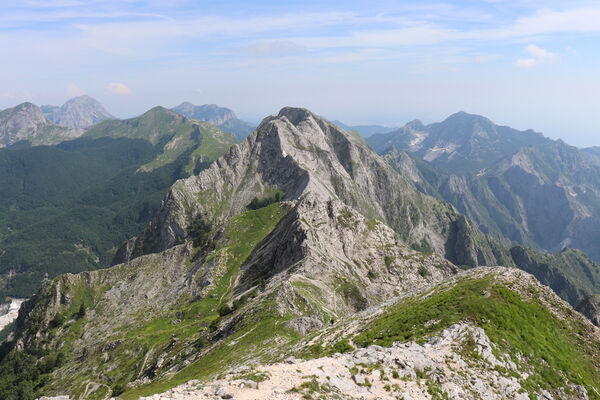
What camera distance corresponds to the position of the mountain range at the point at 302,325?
33.3m

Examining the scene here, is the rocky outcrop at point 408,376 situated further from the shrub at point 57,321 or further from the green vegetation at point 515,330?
the shrub at point 57,321

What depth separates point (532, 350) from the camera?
127 feet

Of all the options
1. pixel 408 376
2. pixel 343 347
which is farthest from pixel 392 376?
pixel 343 347

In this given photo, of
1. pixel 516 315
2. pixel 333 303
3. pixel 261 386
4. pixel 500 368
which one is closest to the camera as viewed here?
pixel 261 386

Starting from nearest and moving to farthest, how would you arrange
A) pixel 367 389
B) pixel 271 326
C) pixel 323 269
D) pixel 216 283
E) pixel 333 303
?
pixel 367 389
pixel 271 326
pixel 333 303
pixel 323 269
pixel 216 283

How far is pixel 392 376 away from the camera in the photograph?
31.7 meters

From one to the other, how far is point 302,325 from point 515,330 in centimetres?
4331

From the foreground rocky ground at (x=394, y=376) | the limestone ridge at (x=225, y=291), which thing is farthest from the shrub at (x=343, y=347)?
the limestone ridge at (x=225, y=291)

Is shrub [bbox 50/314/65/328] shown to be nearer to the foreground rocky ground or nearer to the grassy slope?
the grassy slope

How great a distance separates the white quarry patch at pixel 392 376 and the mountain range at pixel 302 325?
0.51 ft

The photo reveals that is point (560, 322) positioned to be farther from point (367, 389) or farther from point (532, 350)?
point (367, 389)

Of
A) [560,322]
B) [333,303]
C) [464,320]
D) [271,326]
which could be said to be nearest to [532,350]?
[464,320]

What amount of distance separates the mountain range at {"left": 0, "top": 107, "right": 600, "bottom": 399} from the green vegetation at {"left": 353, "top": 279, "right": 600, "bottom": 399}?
0.19 metres

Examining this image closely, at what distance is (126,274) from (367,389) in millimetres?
168243
